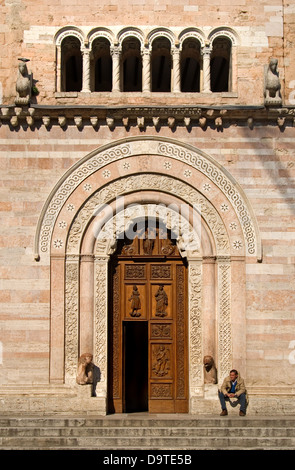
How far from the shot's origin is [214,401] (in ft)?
59.0

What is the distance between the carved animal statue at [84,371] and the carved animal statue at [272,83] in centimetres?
698

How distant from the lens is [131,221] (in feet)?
61.5

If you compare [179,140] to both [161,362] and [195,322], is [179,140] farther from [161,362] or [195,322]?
[161,362]

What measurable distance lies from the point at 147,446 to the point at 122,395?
9.58ft

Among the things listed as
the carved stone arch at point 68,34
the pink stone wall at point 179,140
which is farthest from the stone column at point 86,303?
the carved stone arch at point 68,34

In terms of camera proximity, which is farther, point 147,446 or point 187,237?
point 187,237

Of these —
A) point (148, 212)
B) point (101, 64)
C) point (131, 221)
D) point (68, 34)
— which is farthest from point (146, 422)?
point (101, 64)

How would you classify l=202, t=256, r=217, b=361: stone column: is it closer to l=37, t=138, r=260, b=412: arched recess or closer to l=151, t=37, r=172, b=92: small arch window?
l=37, t=138, r=260, b=412: arched recess

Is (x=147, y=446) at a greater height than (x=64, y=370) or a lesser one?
lesser

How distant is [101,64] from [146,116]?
13.2ft

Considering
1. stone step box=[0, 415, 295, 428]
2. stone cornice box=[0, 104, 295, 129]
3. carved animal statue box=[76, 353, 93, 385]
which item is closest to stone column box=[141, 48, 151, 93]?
stone cornice box=[0, 104, 295, 129]

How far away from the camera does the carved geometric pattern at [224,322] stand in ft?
59.7
